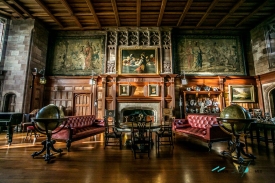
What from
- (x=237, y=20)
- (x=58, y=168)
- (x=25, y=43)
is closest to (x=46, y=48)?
(x=25, y=43)

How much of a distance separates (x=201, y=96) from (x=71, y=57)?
849 cm

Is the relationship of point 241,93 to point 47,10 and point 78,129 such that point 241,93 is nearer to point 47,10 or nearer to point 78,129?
point 78,129

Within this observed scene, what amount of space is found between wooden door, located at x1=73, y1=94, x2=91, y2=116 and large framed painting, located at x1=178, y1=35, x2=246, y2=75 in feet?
19.6

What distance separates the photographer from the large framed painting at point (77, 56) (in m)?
9.03

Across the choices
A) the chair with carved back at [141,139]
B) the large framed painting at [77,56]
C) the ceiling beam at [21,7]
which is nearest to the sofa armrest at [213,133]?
the chair with carved back at [141,139]

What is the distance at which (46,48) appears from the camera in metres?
8.98

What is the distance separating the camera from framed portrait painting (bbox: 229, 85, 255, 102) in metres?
8.46

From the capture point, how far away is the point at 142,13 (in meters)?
7.84

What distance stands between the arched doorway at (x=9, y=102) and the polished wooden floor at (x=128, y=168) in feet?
15.2

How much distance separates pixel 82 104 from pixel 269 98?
10853 mm

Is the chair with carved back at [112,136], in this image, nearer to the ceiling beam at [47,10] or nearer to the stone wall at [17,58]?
the stone wall at [17,58]

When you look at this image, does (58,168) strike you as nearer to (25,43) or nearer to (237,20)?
(25,43)

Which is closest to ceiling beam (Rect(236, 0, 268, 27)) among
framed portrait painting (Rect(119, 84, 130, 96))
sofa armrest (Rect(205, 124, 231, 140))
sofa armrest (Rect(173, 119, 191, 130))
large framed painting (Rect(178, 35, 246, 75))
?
large framed painting (Rect(178, 35, 246, 75))

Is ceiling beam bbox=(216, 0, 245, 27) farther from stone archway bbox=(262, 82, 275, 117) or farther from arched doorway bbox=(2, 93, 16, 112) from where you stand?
arched doorway bbox=(2, 93, 16, 112)
